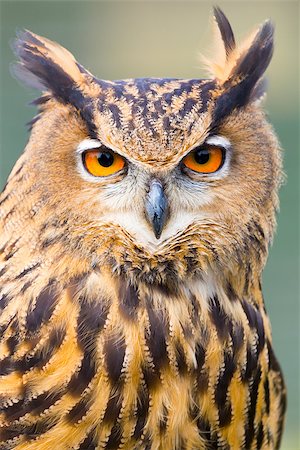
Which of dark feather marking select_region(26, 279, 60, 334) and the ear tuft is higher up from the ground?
the ear tuft

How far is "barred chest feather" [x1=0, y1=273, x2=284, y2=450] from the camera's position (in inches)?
80.4

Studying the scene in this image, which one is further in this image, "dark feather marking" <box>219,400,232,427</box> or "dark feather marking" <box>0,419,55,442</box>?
"dark feather marking" <box>219,400,232,427</box>

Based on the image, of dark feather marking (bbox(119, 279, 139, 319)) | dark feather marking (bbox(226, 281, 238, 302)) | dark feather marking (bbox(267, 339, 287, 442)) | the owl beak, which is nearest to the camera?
the owl beak

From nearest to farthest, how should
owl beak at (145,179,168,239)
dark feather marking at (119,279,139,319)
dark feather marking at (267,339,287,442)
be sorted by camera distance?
owl beak at (145,179,168,239) < dark feather marking at (119,279,139,319) < dark feather marking at (267,339,287,442)

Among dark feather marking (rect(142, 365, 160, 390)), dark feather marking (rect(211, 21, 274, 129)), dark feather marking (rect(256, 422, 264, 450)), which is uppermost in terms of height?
dark feather marking (rect(211, 21, 274, 129))

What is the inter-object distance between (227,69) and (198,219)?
34 centimetres

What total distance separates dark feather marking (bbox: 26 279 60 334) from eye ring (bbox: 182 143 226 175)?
1.19 feet

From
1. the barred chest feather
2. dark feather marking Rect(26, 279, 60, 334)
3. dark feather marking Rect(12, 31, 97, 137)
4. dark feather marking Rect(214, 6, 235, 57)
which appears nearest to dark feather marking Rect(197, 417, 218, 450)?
the barred chest feather

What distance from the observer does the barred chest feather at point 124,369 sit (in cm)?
204

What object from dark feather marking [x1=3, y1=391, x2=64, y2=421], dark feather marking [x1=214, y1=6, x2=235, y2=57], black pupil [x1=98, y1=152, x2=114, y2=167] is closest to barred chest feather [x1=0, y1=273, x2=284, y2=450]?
dark feather marking [x1=3, y1=391, x2=64, y2=421]

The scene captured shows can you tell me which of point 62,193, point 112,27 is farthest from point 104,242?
point 112,27

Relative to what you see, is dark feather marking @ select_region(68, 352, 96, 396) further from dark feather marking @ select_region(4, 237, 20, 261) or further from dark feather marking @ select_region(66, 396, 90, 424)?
dark feather marking @ select_region(4, 237, 20, 261)

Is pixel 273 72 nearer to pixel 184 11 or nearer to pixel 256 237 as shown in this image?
pixel 184 11

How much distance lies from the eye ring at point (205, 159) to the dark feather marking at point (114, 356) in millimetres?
370
